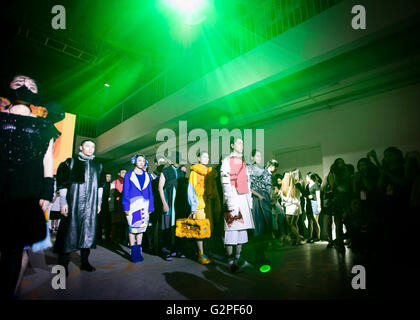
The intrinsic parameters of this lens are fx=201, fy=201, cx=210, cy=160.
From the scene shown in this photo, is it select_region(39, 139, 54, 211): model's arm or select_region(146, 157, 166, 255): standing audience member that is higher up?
select_region(39, 139, 54, 211): model's arm

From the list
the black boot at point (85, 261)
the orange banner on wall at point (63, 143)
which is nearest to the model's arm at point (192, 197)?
the black boot at point (85, 261)

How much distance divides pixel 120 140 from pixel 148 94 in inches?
105

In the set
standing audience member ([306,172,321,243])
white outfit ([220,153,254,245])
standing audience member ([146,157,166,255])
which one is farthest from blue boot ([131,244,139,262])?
standing audience member ([306,172,321,243])

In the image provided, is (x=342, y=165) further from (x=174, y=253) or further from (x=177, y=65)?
(x=177, y=65)

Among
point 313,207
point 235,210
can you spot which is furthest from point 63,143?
point 313,207

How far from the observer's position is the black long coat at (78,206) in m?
2.23

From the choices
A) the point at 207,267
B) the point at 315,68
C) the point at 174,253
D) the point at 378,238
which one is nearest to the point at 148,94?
the point at 315,68

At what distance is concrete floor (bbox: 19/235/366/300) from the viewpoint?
169cm

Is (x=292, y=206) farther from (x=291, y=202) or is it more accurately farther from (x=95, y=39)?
(x=95, y=39)

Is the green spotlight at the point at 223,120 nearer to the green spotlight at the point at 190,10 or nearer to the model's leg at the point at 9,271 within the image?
the green spotlight at the point at 190,10

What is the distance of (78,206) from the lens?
233 centimetres

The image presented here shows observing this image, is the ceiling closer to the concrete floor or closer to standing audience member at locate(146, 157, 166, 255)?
standing audience member at locate(146, 157, 166, 255)

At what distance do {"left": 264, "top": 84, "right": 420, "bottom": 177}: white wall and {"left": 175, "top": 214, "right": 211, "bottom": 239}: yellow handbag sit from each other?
12.7 ft

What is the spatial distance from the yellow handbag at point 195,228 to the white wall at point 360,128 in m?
3.86
